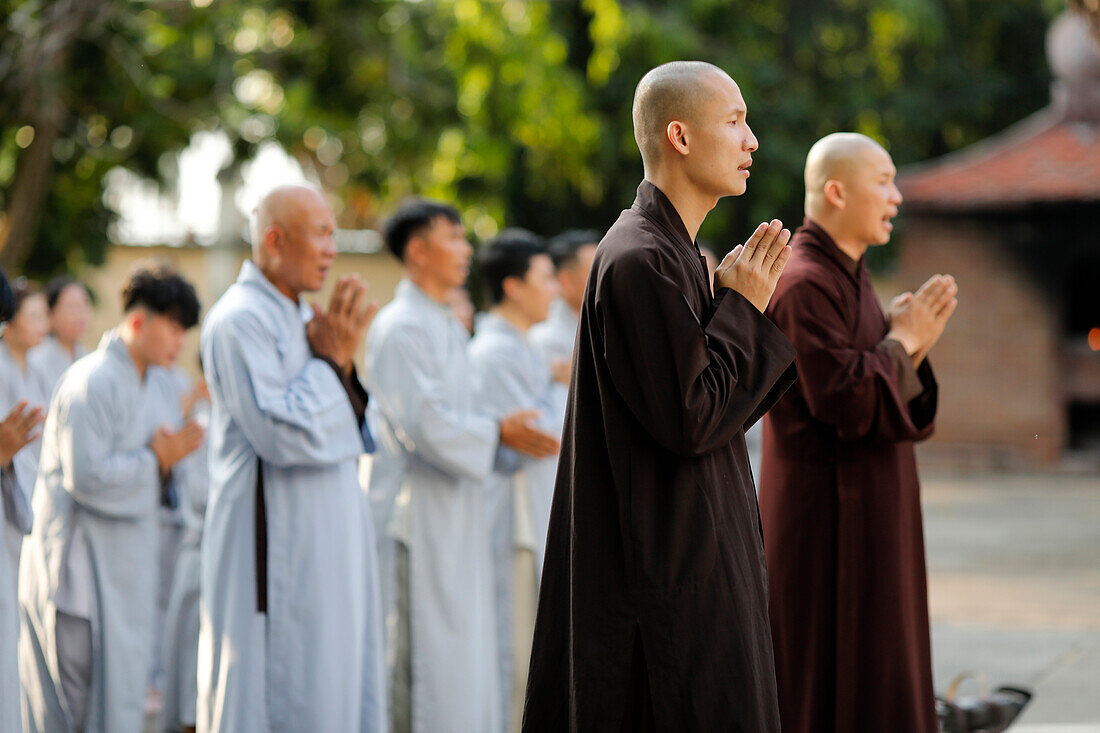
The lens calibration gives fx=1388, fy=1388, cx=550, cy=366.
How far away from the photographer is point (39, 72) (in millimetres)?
9117

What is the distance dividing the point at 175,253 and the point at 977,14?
11.4 meters

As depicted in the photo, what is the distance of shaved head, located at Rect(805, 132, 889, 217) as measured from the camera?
4.07 m

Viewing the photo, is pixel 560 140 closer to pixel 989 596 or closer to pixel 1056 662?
pixel 989 596

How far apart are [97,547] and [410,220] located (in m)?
1.58

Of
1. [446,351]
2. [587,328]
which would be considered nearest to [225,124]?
[446,351]

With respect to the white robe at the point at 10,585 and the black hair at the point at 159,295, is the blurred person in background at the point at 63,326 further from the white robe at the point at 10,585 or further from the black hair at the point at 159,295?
the white robe at the point at 10,585

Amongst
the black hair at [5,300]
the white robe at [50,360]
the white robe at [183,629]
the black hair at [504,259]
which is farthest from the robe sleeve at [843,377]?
the white robe at [50,360]

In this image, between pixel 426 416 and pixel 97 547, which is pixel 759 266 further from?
pixel 97 547

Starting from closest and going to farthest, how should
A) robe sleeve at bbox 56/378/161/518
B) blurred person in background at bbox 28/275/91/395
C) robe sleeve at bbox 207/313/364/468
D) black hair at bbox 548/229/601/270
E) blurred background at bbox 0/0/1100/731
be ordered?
1. robe sleeve at bbox 207/313/364/468
2. robe sleeve at bbox 56/378/161/518
3. black hair at bbox 548/229/601/270
4. blurred person in background at bbox 28/275/91/395
5. blurred background at bbox 0/0/1100/731

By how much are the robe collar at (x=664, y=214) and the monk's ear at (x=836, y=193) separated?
4.12 ft

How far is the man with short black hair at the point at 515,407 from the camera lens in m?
5.27

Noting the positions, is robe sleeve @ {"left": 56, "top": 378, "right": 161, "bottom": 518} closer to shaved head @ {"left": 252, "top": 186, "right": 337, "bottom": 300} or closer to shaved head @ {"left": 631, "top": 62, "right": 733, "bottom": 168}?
shaved head @ {"left": 252, "top": 186, "right": 337, "bottom": 300}

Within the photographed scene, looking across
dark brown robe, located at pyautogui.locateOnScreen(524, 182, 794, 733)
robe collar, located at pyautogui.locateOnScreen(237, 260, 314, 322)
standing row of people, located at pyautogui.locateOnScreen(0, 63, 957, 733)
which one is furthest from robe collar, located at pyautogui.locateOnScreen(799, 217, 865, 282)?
robe collar, located at pyautogui.locateOnScreen(237, 260, 314, 322)

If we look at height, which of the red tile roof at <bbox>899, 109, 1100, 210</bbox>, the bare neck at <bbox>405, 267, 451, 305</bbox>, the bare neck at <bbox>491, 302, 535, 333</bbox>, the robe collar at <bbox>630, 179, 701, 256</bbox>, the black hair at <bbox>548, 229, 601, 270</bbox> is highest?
the red tile roof at <bbox>899, 109, 1100, 210</bbox>
